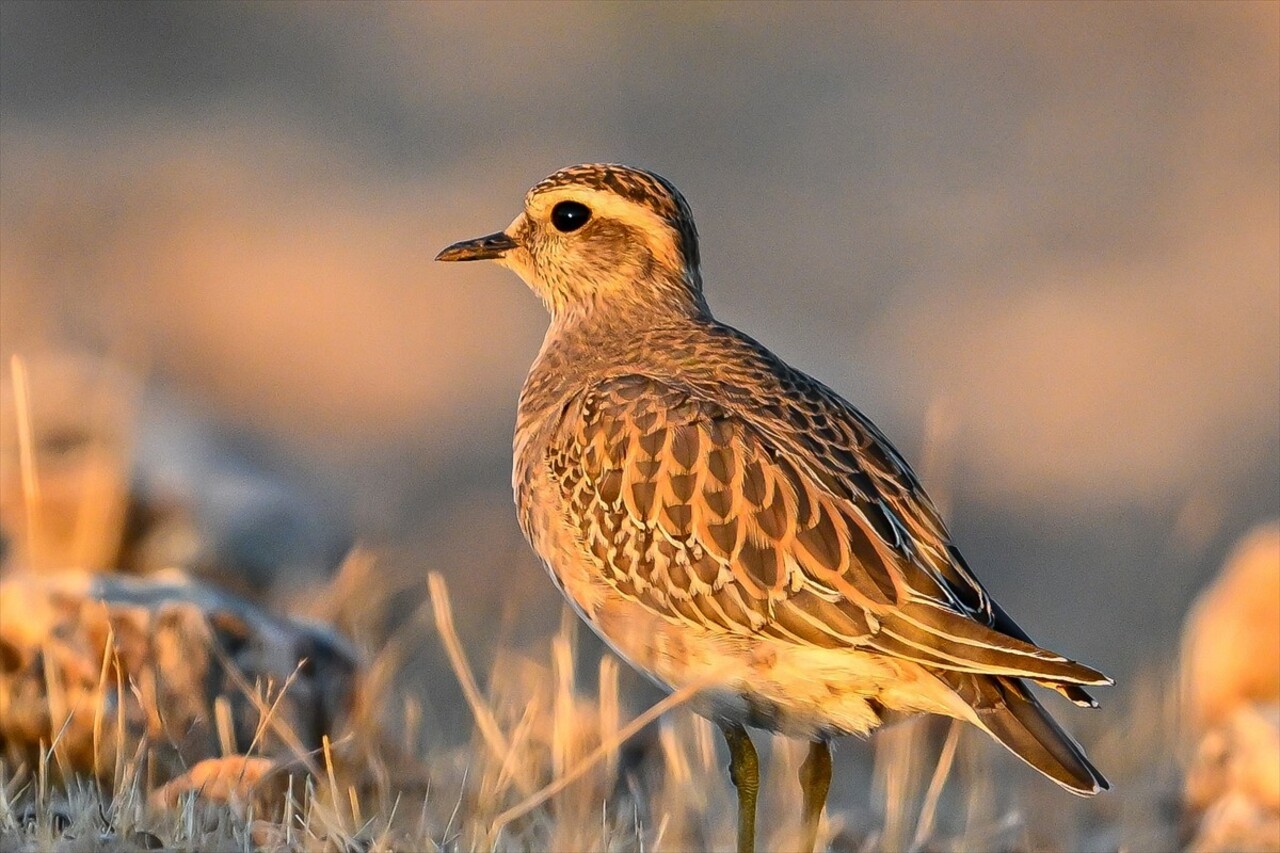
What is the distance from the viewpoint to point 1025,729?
550 cm

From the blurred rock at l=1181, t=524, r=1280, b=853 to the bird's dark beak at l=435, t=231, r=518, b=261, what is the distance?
318 cm

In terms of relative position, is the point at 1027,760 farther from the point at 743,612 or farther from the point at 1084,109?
the point at 1084,109

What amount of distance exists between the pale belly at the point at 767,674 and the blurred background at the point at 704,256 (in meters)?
1.64

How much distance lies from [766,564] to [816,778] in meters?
0.78

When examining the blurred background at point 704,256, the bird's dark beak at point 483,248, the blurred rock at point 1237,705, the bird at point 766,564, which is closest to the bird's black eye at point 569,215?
the bird's dark beak at point 483,248

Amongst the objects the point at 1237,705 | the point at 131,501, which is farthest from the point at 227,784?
the point at 1237,705

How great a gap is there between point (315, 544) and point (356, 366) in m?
5.10

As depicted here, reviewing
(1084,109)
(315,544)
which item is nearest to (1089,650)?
(315,544)

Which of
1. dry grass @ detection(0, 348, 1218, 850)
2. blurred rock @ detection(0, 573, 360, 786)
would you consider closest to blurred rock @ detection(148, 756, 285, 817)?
dry grass @ detection(0, 348, 1218, 850)

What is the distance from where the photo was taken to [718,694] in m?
5.81

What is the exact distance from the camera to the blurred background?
10.8 meters

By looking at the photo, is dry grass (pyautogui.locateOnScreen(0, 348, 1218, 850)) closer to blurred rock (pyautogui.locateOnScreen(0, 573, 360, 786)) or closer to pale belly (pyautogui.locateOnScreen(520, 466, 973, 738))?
blurred rock (pyautogui.locateOnScreen(0, 573, 360, 786))

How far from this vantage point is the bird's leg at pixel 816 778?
19.9 ft

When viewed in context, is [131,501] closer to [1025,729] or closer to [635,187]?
[635,187]
